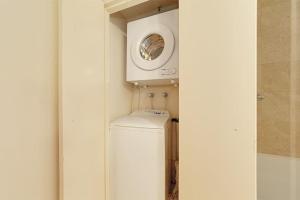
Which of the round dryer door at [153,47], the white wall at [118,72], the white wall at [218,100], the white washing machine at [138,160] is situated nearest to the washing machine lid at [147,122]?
the white washing machine at [138,160]

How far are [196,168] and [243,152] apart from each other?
10.0 inches

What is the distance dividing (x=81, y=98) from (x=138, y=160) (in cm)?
62

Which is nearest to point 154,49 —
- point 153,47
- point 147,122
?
point 153,47

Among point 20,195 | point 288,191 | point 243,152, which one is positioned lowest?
point 288,191

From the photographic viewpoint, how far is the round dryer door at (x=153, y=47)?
1397 millimetres

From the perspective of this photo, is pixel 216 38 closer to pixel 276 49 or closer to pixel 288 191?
pixel 276 49

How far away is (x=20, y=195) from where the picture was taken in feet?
3.11

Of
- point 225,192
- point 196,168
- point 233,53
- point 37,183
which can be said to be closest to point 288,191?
point 225,192

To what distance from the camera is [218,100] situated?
0.87 m

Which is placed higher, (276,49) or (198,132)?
(276,49)

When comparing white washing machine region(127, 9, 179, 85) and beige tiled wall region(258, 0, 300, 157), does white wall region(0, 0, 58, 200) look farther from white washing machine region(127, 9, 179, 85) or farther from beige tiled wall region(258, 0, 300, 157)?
beige tiled wall region(258, 0, 300, 157)

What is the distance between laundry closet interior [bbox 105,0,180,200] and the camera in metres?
1.26

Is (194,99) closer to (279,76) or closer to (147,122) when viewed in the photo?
(147,122)

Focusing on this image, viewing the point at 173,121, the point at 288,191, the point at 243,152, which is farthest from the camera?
the point at 173,121
